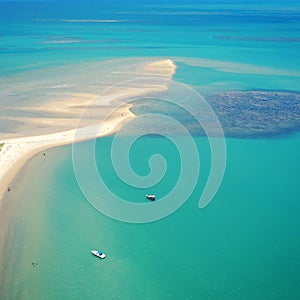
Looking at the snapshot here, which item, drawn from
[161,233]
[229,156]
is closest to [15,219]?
[161,233]

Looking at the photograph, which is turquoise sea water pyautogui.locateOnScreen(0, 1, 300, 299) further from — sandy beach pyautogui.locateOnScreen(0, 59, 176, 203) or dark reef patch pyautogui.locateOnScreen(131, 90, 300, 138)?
dark reef patch pyautogui.locateOnScreen(131, 90, 300, 138)

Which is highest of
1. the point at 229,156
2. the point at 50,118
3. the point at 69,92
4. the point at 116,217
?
the point at 69,92

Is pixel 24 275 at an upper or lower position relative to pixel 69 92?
lower

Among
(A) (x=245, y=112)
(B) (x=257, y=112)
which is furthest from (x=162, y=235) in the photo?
(B) (x=257, y=112)

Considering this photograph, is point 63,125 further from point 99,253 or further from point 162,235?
point 99,253

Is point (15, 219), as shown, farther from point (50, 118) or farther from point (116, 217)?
point (50, 118)

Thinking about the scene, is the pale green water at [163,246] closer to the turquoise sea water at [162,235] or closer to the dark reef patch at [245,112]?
the turquoise sea water at [162,235]

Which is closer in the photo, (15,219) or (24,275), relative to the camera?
(24,275)
